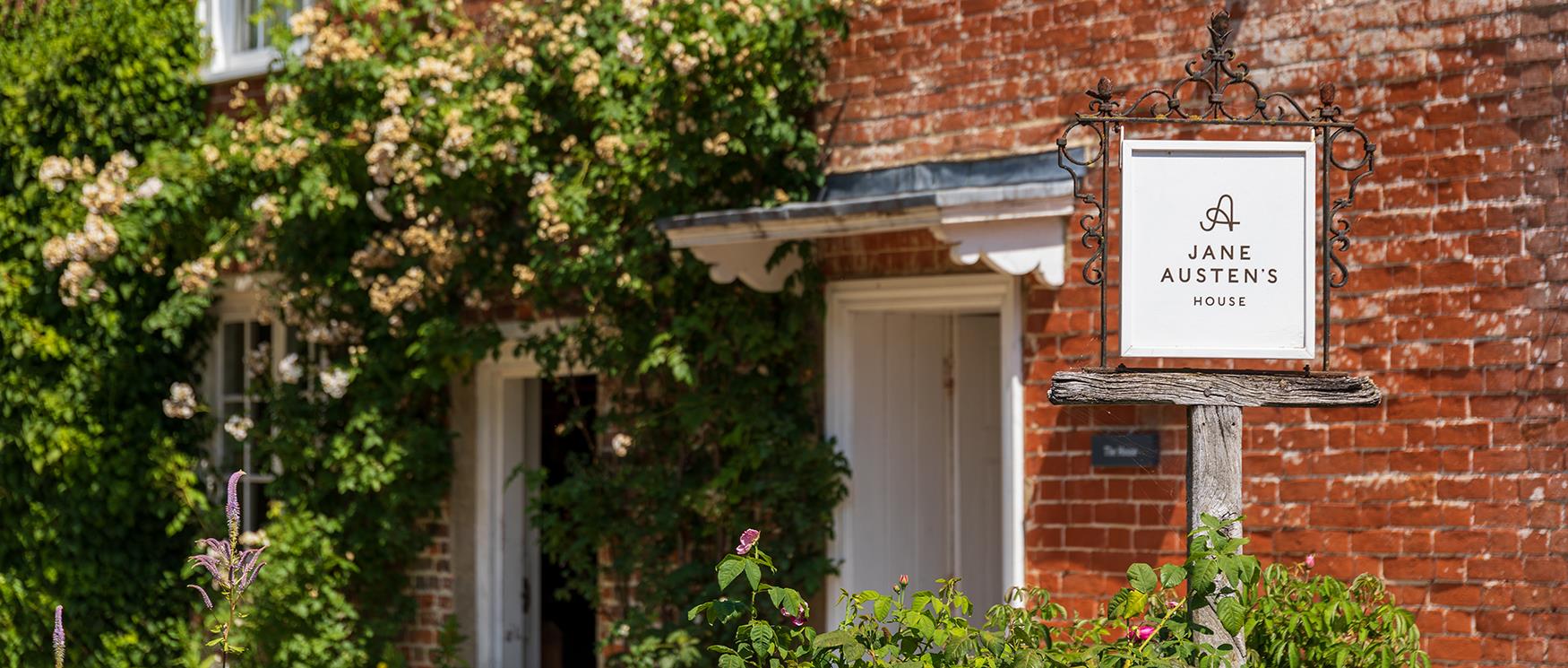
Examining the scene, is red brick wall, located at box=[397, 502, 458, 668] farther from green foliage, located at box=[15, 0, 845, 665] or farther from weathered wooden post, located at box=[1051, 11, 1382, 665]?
weathered wooden post, located at box=[1051, 11, 1382, 665]

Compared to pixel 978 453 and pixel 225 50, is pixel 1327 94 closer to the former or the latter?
pixel 978 453

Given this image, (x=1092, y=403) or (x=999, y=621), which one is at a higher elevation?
(x=1092, y=403)

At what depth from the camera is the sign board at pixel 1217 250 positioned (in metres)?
4.10

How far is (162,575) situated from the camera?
9570mm

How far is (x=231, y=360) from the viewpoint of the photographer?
9945 millimetres

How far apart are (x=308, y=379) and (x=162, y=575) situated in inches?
60.1

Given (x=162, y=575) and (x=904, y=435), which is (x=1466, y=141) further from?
(x=162, y=575)

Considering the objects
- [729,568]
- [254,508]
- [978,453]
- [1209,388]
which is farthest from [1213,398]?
[254,508]

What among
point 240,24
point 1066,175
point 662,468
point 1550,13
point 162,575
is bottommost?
point 162,575

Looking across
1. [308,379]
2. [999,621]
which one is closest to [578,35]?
[308,379]

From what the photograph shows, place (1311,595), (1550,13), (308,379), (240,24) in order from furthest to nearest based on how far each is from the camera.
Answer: (240,24) < (308,379) < (1550,13) < (1311,595)

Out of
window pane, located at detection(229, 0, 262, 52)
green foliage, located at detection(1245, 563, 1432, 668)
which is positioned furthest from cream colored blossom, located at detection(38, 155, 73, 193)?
green foliage, located at detection(1245, 563, 1432, 668)

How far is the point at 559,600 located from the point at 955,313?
2649mm

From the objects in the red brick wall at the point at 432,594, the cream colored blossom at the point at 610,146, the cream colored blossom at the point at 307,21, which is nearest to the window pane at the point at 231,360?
the red brick wall at the point at 432,594
